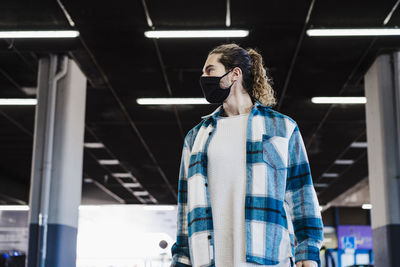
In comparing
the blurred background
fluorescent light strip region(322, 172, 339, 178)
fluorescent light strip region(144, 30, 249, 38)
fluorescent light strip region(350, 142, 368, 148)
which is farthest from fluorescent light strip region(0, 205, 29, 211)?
fluorescent light strip region(144, 30, 249, 38)

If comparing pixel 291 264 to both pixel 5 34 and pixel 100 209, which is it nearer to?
pixel 5 34

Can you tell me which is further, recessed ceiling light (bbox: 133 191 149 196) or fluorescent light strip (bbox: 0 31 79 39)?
recessed ceiling light (bbox: 133 191 149 196)

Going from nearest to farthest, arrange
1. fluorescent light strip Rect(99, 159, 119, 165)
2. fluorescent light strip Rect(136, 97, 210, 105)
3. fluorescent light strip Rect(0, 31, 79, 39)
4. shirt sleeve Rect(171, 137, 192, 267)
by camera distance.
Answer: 1. shirt sleeve Rect(171, 137, 192, 267)
2. fluorescent light strip Rect(0, 31, 79, 39)
3. fluorescent light strip Rect(136, 97, 210, 105)
4. fluorescent light strip Rect(99, 159, 119, 165)

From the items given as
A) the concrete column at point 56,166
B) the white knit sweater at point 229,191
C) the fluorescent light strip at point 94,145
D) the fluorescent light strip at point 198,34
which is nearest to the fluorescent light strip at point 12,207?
the fluorescent light strip at point 94,145

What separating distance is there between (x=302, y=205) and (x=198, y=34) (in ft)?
18.6

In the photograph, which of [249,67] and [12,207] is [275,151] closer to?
Answer: [249,67]

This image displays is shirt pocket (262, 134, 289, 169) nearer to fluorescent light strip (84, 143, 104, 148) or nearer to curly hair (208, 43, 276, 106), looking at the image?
curly hair (208, 43, 276, 106)

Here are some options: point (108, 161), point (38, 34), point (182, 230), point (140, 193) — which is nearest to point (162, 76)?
point (38, 34)

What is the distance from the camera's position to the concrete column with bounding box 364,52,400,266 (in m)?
7.39

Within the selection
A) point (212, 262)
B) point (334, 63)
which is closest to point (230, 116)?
point (212, 262)

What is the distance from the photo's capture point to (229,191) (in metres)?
2.02

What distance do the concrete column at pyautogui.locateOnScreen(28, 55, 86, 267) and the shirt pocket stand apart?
5.83 m

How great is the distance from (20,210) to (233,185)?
63.8 feet

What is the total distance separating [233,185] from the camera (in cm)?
203
